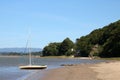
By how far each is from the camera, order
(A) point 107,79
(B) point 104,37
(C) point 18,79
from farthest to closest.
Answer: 1. (B) point 104,37
2. (C) point 18,79
3. (A) point 107,79

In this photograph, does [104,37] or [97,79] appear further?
[104,37]

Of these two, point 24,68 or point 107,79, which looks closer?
point 107,79

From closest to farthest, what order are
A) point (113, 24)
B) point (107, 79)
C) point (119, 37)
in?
1. point (107, 79)
2. point (119, 37)
3. point (113, 24)

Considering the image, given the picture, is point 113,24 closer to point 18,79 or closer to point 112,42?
point 112,42

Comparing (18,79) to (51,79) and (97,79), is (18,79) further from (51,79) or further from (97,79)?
(97,79)

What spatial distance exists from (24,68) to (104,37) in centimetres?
12573

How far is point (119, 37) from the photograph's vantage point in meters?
167

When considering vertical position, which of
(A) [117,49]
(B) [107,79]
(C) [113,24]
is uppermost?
(C) [113,24]

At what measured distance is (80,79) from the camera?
4419 centimetres

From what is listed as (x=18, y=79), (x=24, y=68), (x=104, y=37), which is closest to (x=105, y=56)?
(x=104, y=37)

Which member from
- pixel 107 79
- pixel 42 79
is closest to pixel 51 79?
pixel 42 79

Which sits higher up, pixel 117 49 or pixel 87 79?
pixel 117 49

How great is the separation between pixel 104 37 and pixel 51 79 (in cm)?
15419

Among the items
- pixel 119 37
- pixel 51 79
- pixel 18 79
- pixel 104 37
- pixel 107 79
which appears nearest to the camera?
pixel 107 79
